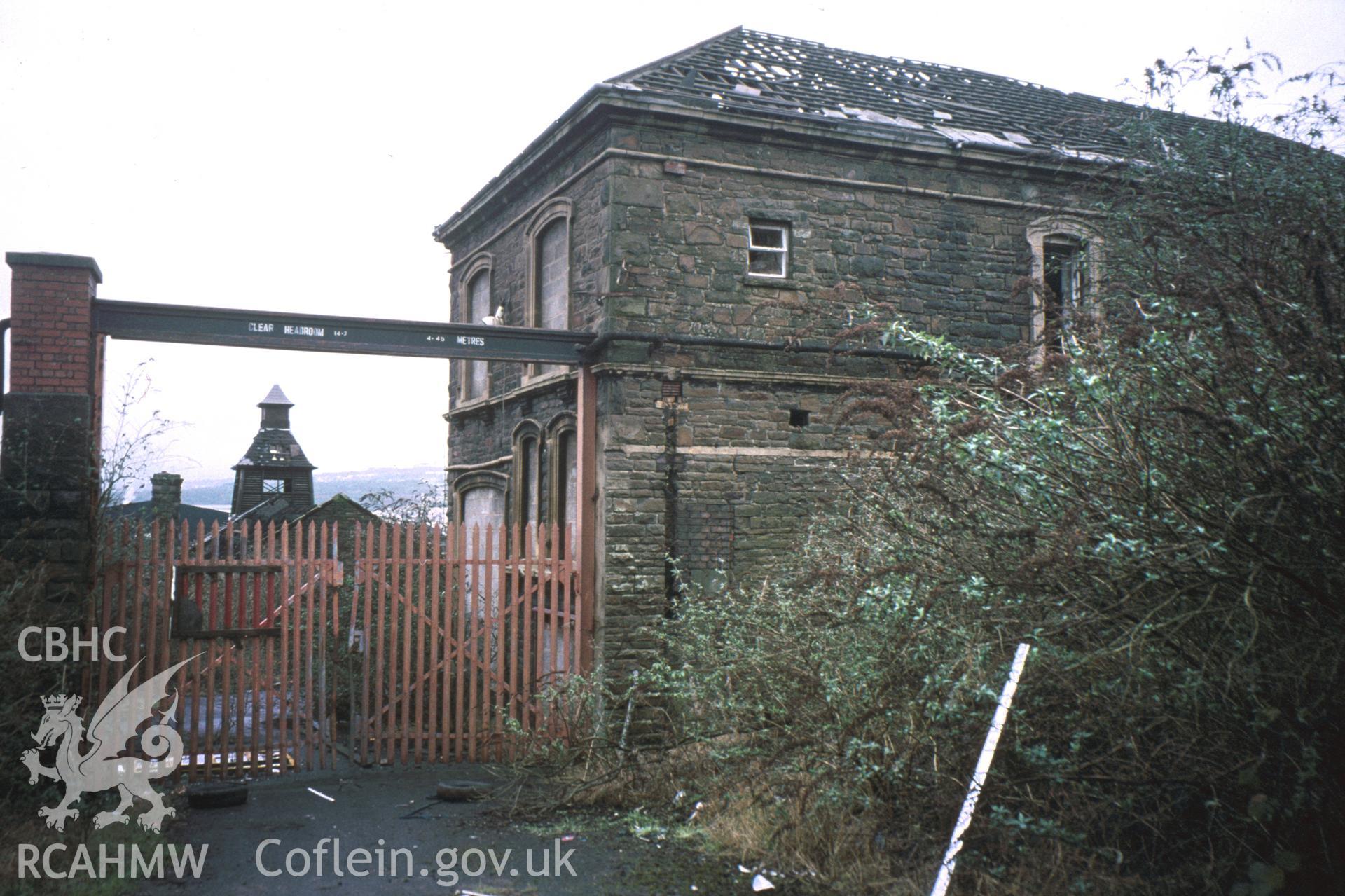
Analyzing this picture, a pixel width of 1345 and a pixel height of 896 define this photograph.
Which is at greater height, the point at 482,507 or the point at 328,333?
the point at 328,333

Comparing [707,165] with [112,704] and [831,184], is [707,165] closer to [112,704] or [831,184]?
[831,184]

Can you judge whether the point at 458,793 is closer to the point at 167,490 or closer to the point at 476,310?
the point at 476,310

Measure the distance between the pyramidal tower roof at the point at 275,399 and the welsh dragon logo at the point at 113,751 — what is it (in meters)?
29.9

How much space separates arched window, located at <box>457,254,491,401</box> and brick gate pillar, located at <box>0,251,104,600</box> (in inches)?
282

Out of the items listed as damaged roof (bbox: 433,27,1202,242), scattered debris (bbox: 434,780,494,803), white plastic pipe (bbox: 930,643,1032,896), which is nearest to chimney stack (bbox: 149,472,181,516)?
damaged roof (bbox: 433,27,1202,242)

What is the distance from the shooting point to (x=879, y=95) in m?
14.1

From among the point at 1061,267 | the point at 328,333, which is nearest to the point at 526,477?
the point at 328,333

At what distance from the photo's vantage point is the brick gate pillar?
8.70 m

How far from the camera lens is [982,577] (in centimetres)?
595

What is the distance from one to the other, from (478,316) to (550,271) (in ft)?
11.0

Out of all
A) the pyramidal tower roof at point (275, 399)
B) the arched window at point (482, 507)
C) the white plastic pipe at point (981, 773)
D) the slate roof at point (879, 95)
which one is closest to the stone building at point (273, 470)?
the pyramidal tower roof at point (275, 399)

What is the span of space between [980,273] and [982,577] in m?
8.15

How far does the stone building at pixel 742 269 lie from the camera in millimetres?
11453

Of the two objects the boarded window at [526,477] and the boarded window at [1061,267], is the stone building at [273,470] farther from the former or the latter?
the boarded window at [1061,267]
